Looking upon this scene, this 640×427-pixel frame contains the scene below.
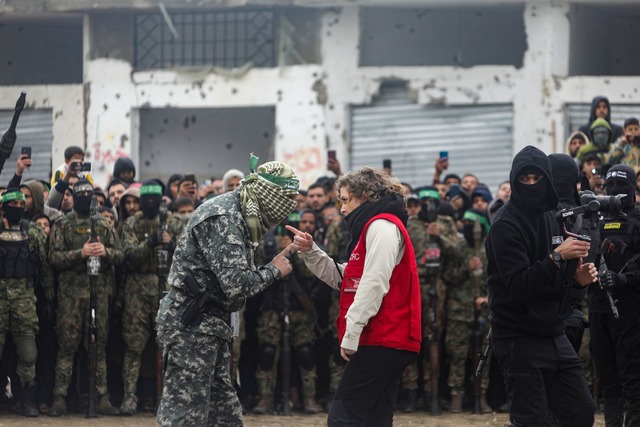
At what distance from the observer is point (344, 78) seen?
18.2 metres

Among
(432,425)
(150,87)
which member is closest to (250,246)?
(432,425)

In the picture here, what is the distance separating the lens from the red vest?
269 inches

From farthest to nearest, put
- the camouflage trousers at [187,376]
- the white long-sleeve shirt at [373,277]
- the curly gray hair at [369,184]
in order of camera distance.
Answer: the curly gray hair at [369,184], the camouflage trousers at [187,376], the white long-sleeve shirt at [373,277]

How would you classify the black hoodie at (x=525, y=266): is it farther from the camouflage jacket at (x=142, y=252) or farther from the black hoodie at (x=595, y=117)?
the black hoodie at (x=595, y=117)

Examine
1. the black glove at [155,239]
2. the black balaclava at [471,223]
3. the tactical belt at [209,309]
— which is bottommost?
the tactical belt at [209,309]

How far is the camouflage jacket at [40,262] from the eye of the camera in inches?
428

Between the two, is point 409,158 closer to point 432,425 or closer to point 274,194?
point 432,425

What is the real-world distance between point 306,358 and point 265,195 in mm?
4928

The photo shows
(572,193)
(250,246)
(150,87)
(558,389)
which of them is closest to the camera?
(558,389)

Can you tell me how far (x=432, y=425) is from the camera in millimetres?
10906

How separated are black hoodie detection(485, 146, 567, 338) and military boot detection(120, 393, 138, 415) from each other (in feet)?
17.5

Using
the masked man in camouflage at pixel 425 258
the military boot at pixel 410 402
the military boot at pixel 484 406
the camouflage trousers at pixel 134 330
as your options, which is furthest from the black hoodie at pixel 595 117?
the camouflage trousers at pixel 134 330

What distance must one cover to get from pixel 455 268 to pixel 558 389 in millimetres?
5314

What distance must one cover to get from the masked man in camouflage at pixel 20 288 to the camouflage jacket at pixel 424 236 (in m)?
3.65
